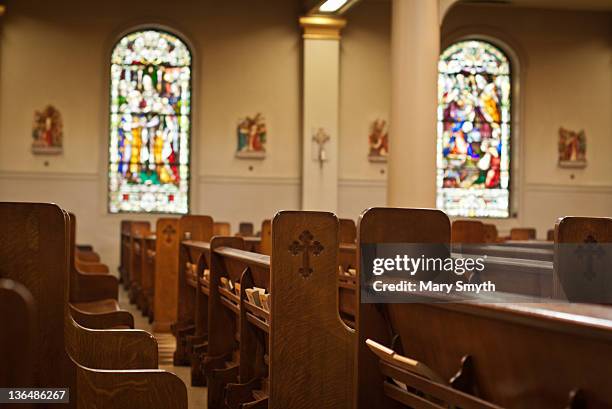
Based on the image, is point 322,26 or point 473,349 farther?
point 322,26

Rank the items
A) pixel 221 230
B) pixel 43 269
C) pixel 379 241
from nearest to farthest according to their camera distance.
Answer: pixel 43 269 → pixel 379 241 → pixel 221 230

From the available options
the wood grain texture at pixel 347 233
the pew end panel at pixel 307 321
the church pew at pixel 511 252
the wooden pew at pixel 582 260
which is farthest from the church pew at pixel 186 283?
the wooden pew at pixel 582 260

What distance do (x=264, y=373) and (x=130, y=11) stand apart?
12753 mm

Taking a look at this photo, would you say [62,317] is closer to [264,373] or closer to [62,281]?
[62,281]

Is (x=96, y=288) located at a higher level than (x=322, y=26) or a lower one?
lower

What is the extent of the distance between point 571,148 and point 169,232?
35.1 feet

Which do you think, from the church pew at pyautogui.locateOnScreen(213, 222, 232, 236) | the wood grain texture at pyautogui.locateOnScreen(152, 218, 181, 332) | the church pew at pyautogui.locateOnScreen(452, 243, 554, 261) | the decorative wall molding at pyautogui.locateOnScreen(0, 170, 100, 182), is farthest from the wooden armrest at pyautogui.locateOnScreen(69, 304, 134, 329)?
the decorative wall molding at pyautogui.locateOnScreen(0, 170, 100, 182)

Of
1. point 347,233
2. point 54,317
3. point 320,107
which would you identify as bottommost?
point 54,317

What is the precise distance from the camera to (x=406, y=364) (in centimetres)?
266

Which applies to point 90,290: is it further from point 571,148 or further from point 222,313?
point 571,148

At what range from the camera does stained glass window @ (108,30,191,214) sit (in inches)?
672

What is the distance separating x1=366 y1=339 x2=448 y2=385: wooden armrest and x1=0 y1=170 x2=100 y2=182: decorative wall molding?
14236 mm

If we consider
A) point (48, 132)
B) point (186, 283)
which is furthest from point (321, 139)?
point (186, 283)

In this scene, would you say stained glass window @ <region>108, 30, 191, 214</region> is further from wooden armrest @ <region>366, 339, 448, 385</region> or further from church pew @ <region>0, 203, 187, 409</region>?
wooden armrest @ <region>366, 339, 448, 385</region>
